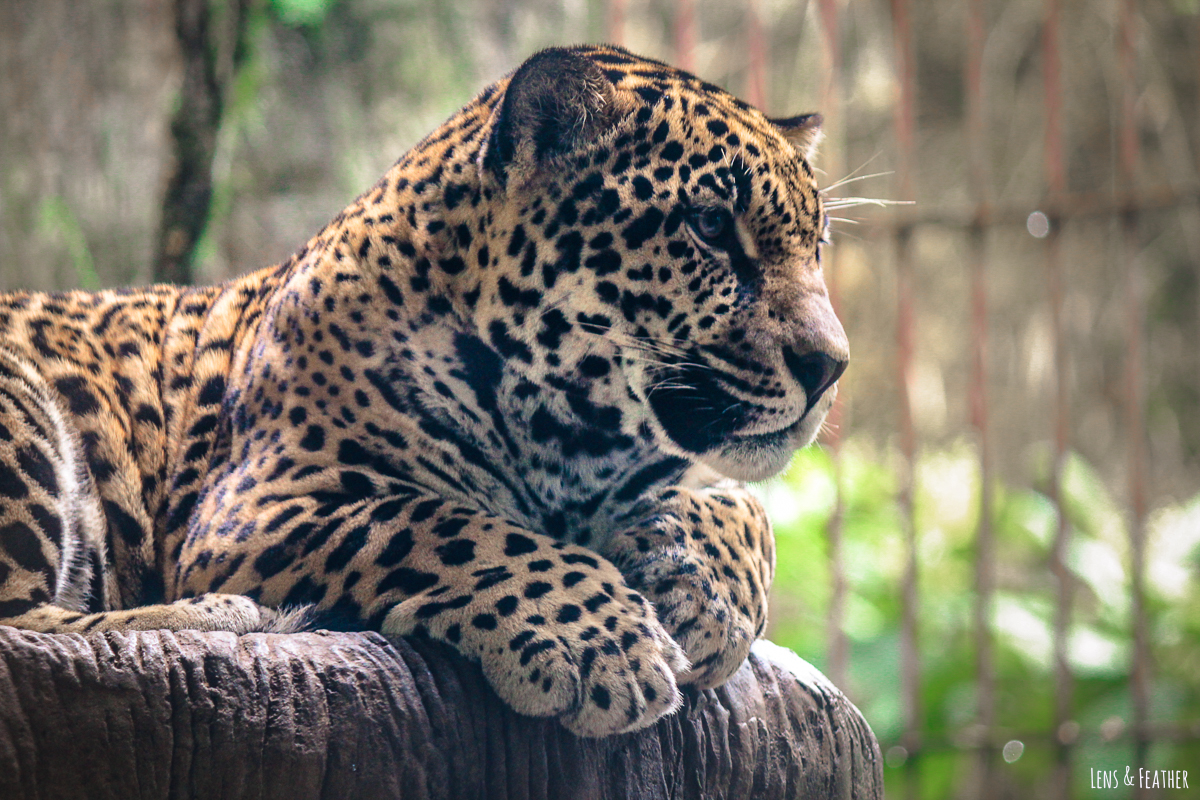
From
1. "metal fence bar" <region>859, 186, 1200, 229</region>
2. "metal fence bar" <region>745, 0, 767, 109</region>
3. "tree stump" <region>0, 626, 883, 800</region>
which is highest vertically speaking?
"metal fence bar" <region>745, 0, 767, 109</region>

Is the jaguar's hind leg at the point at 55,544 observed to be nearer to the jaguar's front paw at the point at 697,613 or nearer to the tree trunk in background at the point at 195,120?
the jaguar's front paw at the point at 697,613

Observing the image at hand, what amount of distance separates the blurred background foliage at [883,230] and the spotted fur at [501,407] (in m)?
0.82

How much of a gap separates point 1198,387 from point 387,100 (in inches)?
370

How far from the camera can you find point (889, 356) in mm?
12562

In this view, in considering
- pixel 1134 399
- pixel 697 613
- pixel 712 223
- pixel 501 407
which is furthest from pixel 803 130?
pixel 1134 399

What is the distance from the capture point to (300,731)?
79.7 inches

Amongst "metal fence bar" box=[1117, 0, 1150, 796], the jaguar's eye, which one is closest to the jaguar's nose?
the jaguar's eye

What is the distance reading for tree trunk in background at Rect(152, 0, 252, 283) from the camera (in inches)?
198

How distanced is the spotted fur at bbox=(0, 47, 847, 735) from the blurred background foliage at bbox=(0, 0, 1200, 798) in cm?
82

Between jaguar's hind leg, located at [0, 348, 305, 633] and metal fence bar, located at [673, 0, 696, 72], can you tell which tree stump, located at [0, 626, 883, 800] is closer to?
jaguar's hind leg, located at [0, 348, 305, 633]

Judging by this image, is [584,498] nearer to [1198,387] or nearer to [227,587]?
[227,587]

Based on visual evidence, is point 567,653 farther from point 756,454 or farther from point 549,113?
point 549,113

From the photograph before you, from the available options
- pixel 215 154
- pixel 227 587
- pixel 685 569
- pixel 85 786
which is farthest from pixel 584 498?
pixel 215 154

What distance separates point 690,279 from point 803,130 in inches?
38.4
